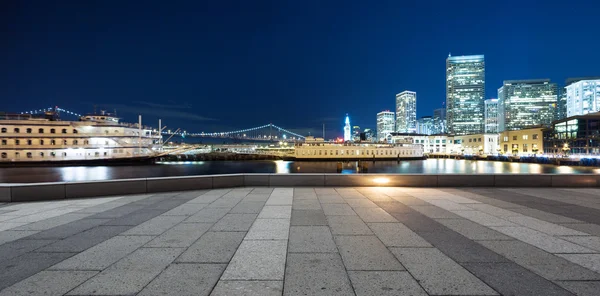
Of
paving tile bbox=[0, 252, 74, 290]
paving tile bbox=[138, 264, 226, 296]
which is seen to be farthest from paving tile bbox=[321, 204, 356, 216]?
paving tile bbox=[0, 252, 74, 290]

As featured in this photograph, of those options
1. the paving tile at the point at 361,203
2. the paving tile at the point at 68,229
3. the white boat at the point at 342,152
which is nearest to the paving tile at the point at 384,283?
the paving tile at the point at 361,203

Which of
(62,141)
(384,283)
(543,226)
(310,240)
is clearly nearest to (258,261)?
(310,240)

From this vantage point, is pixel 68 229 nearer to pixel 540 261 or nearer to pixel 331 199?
pixel 331 199

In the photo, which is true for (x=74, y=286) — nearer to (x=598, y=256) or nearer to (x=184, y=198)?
(x=184, y=198)

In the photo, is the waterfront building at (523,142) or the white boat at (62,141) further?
the waterfront building at (523,142)

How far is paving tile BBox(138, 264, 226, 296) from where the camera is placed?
3.89 metres

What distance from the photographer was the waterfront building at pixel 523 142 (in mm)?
115375

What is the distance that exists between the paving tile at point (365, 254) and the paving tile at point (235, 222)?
2445 mm

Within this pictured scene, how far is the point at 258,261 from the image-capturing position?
493cm

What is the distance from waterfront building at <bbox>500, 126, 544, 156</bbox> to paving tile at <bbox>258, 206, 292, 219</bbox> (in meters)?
141

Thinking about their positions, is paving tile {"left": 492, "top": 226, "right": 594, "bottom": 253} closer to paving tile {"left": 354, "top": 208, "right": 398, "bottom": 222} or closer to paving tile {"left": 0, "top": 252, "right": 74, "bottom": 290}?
paving tile {"left": 354, "top": 208, "right": 398, "bottom": 222}

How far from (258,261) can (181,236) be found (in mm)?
2381

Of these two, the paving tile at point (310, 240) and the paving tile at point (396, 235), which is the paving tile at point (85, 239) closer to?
the paving tile at point (310, 240)

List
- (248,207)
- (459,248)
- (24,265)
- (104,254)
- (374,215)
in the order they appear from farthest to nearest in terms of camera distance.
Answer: (248,207) → (374,215) → (459,248) → (104,254) → (24,265)
